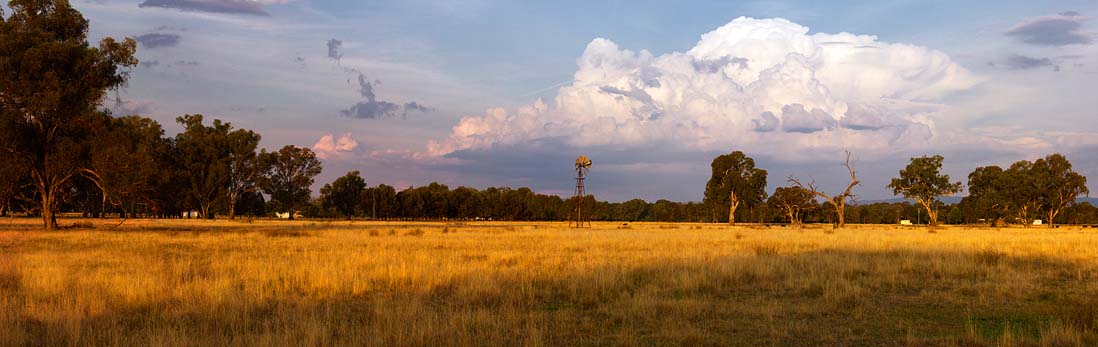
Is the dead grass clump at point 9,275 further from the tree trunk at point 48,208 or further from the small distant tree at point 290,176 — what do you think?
the small distant tree at point 290,176

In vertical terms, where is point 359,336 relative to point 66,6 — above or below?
below

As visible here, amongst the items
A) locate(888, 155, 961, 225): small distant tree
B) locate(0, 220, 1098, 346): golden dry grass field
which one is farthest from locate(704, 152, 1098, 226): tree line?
locate(0, 220, 1098, 346): golden dry grass field

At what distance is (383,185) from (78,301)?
145m

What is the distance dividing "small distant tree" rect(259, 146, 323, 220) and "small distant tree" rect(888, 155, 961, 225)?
89.7m

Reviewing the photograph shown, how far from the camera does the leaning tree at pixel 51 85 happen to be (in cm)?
3825

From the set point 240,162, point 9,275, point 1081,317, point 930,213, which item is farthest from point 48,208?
point 930,213

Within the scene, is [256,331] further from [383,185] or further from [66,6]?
[383,185]

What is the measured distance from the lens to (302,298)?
13.4 meters

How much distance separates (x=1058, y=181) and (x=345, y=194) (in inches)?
4991

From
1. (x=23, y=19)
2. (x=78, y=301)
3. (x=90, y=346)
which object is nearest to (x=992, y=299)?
(x=90, y=346)

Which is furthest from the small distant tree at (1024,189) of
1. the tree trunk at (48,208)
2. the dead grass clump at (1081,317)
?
the tree trunk at (48,208)

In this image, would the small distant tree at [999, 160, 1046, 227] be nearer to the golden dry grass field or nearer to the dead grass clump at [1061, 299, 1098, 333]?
the golden dry grass field

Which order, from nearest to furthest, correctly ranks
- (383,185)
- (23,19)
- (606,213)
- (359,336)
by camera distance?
(359,336), (23,19), (383,185), (606,213)

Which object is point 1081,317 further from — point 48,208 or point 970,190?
point 970,190
